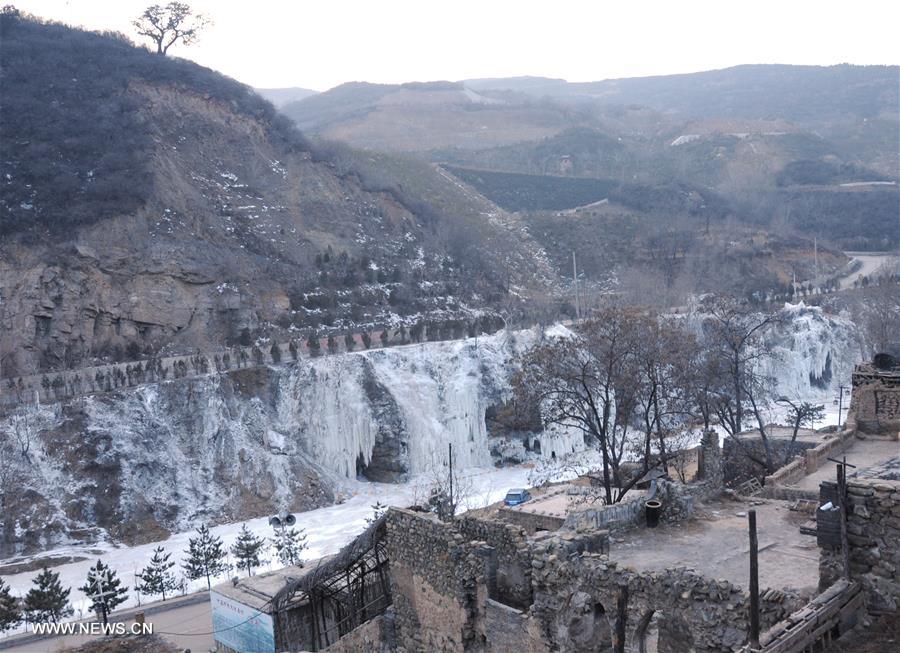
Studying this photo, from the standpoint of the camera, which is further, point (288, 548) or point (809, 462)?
point (288, 548)

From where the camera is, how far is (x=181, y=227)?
131 ft

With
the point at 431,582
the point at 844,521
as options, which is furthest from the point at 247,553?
the point at 844,521

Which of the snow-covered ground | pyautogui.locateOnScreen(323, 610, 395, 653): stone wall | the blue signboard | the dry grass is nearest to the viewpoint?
pyautogui.locateOnScreen(323, 610, 395, 653): stone wall

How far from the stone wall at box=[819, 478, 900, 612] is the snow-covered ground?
16.7 meters

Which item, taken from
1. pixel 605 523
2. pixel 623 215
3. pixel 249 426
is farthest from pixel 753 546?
pixel 623 215

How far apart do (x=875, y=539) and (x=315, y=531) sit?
67.9 feet

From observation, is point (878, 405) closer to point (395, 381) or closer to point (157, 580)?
point (157, 580)

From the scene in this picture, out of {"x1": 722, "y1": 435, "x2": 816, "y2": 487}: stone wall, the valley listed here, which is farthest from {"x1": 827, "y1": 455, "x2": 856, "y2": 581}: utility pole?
{"x1": 722, "y1": 435, "x2": 816, "y2": 487}: stone wall

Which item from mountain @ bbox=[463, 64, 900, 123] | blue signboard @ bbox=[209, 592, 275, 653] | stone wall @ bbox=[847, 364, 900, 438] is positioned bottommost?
blue signboard @ bbox=[209, 592, 275, 653]

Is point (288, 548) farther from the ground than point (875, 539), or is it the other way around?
point (875, 539)

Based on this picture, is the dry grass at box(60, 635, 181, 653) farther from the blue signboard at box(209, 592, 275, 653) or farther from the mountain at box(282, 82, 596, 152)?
the mountain at box(282, 82, 596, 152)

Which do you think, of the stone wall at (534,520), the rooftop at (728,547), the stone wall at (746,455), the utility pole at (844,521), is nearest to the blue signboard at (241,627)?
the stone wall at (534,520)

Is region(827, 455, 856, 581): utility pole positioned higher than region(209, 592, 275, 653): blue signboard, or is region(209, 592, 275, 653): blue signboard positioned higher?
region(827, 455, 856, 581): utility pole

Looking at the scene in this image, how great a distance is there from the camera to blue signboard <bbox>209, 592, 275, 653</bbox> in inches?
442
